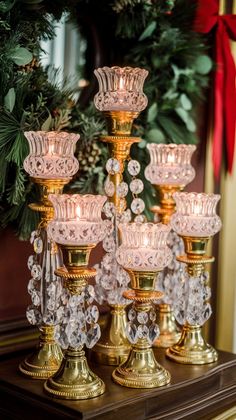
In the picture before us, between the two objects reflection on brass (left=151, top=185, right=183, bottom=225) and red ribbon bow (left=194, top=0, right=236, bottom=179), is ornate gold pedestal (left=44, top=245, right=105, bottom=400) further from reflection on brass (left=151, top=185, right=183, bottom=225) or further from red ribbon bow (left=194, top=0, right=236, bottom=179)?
red ribbon bow (left=194, top=0, right=236, bottom=179)

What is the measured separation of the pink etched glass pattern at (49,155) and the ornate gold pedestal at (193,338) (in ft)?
0.70

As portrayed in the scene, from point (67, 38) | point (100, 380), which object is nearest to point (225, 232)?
point (67, 38)

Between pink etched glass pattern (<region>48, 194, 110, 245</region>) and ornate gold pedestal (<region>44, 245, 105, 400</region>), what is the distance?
1 cm

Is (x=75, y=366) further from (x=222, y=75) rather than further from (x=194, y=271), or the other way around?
(x=222, y=75)

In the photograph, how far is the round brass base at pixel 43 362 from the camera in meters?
0.98

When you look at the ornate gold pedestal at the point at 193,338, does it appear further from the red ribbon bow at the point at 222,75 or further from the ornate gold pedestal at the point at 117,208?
the red ribbon bow at the point at 222,75

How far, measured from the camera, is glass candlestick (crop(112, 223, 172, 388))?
0.93 metres

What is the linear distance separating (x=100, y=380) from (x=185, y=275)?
23 cm

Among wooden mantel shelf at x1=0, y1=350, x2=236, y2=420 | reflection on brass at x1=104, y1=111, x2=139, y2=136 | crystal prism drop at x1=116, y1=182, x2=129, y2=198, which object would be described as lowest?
wooden mantel shelf at x1=0, y1=350, x2=236, y2=420

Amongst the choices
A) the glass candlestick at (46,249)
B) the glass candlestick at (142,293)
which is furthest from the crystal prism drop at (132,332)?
the glass candlestick at (46,249)

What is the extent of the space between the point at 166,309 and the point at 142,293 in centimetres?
26

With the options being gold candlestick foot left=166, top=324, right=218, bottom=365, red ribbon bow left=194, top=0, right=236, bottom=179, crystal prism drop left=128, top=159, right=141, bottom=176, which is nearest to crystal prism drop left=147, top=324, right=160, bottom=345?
gold candlestick foot left=166, top=324, right=218, bottom=365

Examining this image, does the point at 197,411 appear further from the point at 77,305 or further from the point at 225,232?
the point at 225,232

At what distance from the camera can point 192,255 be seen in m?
1.06
